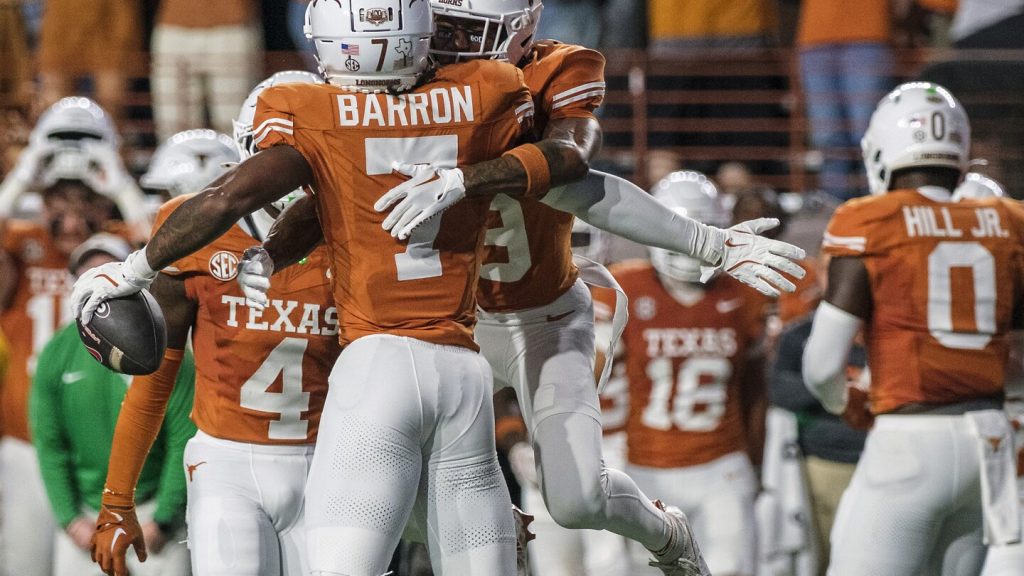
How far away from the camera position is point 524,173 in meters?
3.79

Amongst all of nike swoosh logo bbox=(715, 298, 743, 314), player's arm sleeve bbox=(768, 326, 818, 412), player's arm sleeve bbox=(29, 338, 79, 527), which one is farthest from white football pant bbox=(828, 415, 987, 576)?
player's arm sleeve bbox=(29, 338, 79, 527)

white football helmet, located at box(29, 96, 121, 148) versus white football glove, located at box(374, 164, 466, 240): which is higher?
white football glove, located at box(374, 164, 466, 240)

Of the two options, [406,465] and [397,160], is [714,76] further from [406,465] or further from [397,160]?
[406,465]

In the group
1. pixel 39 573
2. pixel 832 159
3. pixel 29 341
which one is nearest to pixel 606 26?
pixel 832 159

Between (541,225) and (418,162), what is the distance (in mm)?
714

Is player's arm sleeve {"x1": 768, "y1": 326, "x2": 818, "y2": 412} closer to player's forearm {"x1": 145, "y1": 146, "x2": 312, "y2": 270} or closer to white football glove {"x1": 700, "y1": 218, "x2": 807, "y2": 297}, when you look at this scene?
white football glove {"x1": 700, "y1": 218, "x2": 807, "y2": 297}

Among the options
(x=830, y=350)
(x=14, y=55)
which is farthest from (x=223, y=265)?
(x=14, y=55)

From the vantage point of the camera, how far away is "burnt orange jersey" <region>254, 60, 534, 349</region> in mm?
3717

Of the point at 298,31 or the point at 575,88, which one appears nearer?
the point at 575,88

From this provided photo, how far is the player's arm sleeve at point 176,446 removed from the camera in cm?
510

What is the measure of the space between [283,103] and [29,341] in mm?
3541

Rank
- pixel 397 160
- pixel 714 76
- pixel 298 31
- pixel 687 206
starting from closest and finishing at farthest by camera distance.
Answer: pixel 397 160 → pixel 687 206 → pixel 714 76 → pixel 298 31

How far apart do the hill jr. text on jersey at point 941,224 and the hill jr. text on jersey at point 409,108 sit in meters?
1.81

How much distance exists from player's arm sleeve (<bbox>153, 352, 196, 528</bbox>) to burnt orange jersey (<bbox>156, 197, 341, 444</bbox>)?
29.9 inches
